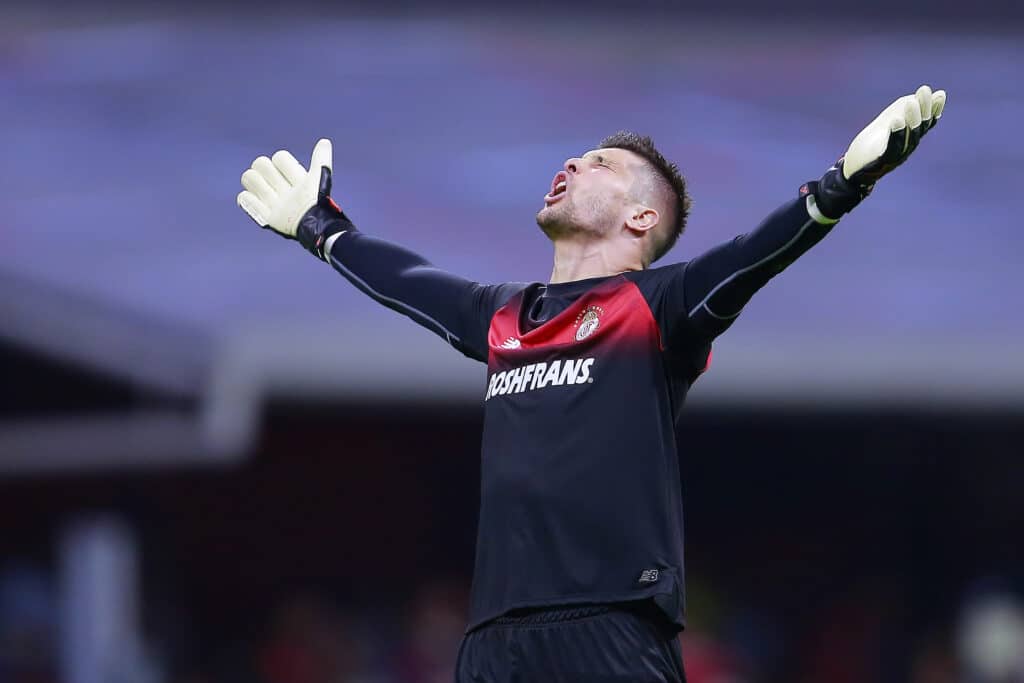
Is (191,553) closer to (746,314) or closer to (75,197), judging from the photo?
(75,197)

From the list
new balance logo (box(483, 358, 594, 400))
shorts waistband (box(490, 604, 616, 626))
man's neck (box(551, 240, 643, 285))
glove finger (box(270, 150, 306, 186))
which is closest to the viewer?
shorts waistband (box(490, 604, 616, 626))

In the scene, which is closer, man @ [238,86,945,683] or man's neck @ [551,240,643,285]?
man @ [238,86,945,683]

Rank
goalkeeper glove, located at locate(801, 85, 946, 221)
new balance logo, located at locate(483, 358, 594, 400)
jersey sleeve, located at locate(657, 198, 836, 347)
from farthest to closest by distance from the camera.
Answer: new balance logo, located at locate(483, 358, 594, 400) → jersey sleeve, located at locate(657, 198, 836, 347) → goalkeeper glove, located at locate(801, 85, 946, 221)

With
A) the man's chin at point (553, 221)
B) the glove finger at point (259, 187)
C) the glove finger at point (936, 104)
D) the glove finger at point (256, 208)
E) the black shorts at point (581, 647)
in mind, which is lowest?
the black shorts at point (581, 647)

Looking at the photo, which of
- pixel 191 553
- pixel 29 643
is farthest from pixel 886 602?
pixel 29 643

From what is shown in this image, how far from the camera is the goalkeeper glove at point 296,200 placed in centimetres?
522

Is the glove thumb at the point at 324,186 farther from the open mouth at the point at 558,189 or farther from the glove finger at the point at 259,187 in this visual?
the open mouth at the point at 558,189

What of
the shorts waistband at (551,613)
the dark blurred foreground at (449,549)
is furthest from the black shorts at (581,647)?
the dark blurred foreground at (449,549)

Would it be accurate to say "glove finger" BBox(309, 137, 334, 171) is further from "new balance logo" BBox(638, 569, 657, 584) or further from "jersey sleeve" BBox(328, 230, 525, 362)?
"new balance logo" BBox(638, 569, 657, 584)

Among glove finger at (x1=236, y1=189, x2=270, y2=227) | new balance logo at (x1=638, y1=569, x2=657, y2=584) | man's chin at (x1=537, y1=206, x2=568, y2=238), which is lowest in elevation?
new balance logo at (x1=638, y1=569, x2=657, y2=584)

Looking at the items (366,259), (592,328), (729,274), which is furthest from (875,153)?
(366,259)

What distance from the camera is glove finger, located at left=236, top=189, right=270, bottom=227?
5297 mm

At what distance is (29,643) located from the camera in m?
12.3

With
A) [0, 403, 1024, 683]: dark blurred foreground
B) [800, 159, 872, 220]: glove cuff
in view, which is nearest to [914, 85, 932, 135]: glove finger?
[800, 159, 872, 220]: glove cuff
